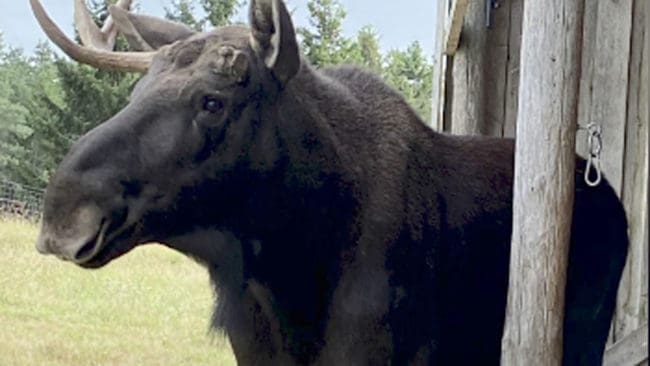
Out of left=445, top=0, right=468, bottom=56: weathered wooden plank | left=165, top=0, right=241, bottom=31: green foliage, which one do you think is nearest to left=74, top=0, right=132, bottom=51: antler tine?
left=445, top=0, right=468, bottom=56: weathered wooden plank

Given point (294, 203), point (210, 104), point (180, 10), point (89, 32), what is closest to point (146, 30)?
point (89, 32)

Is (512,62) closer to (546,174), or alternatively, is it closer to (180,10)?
(180,10)

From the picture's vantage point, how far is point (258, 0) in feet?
7.63

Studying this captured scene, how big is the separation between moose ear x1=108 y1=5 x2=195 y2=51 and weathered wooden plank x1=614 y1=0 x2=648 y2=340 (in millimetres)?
1652

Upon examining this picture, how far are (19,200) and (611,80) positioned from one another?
7.60ft

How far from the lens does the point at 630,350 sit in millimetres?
3451

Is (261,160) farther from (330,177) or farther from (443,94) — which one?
(443,94)

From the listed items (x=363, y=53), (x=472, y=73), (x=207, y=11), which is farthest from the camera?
(x=363, y=53)

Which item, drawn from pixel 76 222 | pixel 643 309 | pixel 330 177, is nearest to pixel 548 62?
pixel 330 177

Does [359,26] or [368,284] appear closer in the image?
[368,284]

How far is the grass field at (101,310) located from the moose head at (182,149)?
1.65m

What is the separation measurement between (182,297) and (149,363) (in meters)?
0.32

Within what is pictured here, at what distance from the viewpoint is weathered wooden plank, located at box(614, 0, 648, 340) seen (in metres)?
3.60

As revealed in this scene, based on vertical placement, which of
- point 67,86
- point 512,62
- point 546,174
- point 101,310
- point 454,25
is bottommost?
point 101,310
